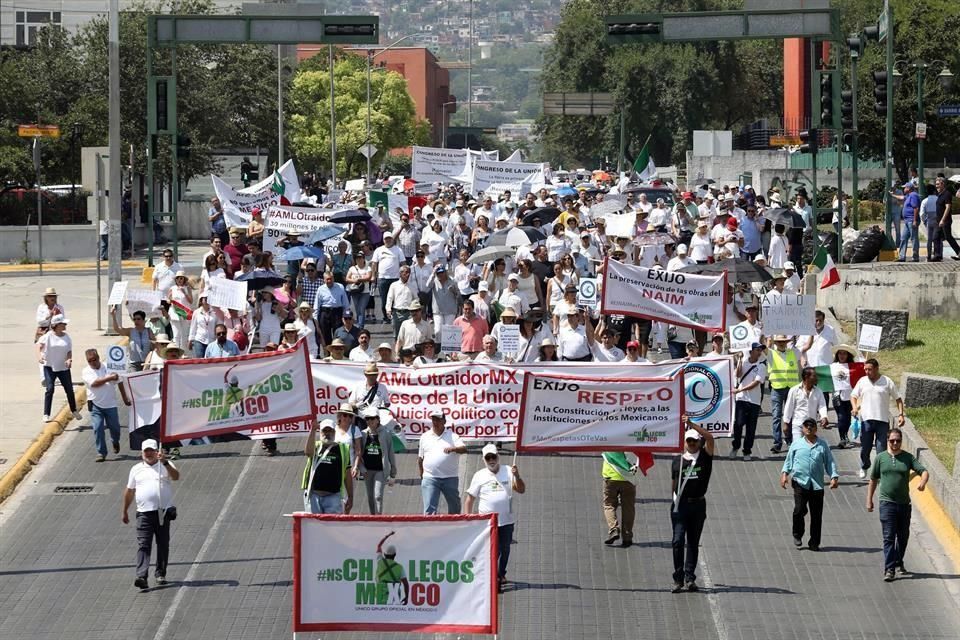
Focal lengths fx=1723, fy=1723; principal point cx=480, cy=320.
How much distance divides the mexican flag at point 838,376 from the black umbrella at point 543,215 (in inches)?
539

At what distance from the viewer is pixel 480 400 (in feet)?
61.2

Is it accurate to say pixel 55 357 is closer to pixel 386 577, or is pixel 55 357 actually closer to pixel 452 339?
pixel 452 339

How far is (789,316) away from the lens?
21406mm

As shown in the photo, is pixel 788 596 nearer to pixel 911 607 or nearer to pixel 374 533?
pixel 911 607

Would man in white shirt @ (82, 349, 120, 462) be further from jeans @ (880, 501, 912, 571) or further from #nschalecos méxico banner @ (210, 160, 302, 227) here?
#nschalecos méxico banner @ (210, 160, 302, 227)

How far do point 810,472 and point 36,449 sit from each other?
10171 mm

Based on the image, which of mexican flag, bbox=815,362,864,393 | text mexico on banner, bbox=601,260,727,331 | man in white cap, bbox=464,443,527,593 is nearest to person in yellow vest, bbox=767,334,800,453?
mexican flag, bbox=815,362,864,393

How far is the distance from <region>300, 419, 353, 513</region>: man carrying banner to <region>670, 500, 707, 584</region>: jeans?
3032 mm

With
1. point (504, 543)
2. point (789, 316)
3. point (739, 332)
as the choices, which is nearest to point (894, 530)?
point (504, 543)

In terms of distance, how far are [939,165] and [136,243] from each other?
33.2 metres

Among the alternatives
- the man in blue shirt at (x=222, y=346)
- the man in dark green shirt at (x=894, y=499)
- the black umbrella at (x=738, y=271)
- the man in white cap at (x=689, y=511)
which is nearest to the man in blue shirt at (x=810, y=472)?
the man in dark green shirt at (x=894, y=499)

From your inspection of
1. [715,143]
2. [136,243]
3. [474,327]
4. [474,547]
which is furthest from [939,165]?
[474,547]

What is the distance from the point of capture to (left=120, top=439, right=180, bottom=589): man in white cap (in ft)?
50.9

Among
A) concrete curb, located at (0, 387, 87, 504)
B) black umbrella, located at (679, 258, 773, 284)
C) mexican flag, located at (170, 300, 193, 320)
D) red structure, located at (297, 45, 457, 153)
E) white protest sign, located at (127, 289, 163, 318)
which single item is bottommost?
concrete curb, located at (0, 387, 87, 504)
